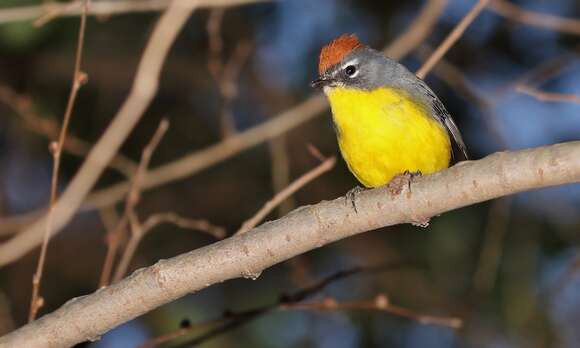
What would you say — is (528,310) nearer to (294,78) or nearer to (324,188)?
(324,188)

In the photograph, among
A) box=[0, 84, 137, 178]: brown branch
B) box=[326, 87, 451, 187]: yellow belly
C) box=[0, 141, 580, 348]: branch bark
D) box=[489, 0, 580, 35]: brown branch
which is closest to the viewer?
box=[0, 141, 580, 348]: branch bark

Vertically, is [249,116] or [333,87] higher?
[249,116]

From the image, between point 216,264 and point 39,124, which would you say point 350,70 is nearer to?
point 39,124

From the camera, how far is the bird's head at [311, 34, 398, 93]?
472cm

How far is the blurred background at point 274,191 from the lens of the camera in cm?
615

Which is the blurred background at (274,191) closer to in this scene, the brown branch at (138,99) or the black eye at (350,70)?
the black eye at (350,70)

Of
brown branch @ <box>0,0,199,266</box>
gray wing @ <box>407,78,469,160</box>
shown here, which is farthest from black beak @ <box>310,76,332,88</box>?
brown branch @ <box>0,0,199,266</box>

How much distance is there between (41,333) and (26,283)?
11.4 ft

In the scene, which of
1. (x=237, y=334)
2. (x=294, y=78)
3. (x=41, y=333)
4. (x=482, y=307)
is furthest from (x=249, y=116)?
(x=41, y=333)

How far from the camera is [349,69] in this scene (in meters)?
4.77

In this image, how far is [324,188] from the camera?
21.6 feet

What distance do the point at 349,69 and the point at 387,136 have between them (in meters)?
0.60

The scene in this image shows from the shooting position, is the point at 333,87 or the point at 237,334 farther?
the point at 237,334

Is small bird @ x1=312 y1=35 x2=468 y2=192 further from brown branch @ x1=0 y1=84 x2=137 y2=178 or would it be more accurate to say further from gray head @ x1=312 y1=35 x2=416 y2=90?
brown branch @ x1=0 y1=84 x2=137 y2=178
